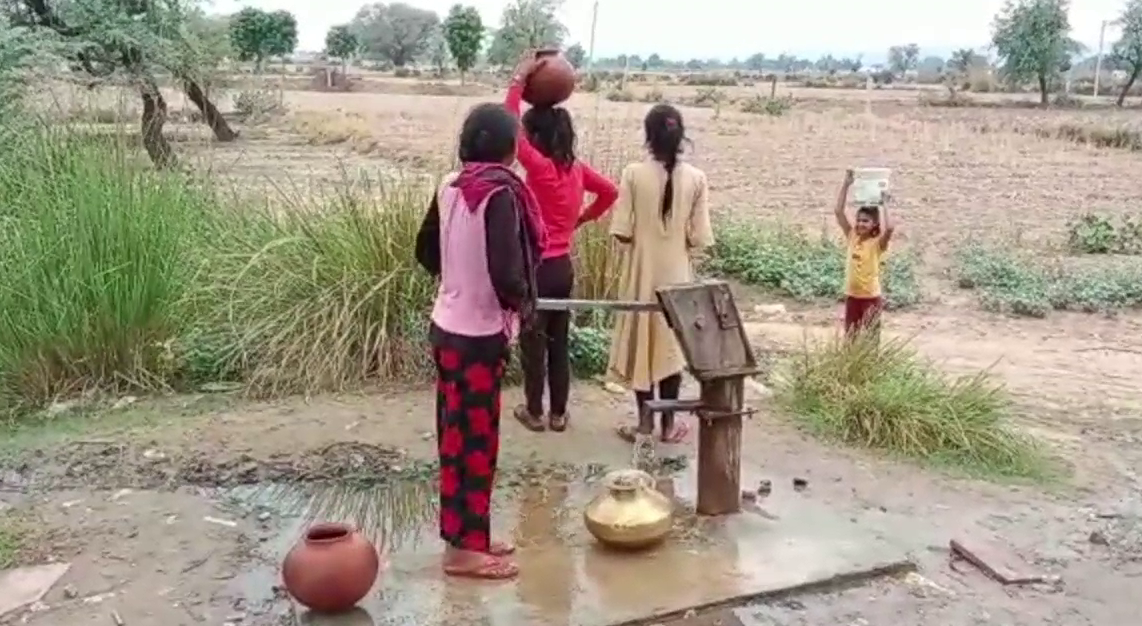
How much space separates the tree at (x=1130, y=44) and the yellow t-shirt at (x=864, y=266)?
33.8 metres

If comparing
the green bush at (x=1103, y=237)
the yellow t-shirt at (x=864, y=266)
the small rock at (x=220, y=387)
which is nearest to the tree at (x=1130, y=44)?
the green bush at (x=1103, y=237)

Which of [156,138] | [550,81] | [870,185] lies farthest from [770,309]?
[550,81]

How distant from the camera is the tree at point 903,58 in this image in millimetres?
76525

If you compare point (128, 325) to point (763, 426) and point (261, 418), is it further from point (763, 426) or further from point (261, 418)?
point (763, 426)

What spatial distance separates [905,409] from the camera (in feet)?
17.4

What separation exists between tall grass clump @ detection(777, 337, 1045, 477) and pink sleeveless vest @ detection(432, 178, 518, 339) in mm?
2308

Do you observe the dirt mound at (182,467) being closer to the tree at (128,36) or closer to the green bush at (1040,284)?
the green bush at (1040,284)

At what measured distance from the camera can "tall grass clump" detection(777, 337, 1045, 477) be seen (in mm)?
5121

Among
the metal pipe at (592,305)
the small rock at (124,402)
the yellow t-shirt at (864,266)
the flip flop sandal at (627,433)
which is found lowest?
the small rock at (124,402)

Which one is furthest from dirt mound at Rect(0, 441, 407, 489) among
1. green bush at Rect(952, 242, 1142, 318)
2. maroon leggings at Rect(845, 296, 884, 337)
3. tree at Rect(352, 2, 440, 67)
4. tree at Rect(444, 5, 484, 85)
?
tree at Rect(352, 2, 440, 67)

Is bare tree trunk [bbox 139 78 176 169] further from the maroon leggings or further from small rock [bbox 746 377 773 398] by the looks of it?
the maroon leggings

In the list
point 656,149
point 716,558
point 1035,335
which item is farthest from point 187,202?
point 1035,335

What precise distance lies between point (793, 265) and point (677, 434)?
4428mm

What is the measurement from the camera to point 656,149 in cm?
470
